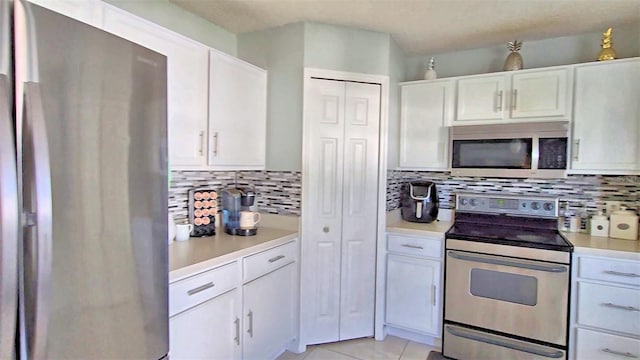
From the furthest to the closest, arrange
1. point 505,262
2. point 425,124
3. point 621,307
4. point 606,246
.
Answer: point 425,124
point 505,262
point 606,246
point 621,307

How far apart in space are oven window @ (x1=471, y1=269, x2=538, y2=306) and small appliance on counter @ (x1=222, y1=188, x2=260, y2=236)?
156cm

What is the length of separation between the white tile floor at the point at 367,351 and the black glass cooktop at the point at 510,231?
2.98ft

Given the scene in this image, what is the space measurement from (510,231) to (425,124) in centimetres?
105

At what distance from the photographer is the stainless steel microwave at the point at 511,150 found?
2.35 m

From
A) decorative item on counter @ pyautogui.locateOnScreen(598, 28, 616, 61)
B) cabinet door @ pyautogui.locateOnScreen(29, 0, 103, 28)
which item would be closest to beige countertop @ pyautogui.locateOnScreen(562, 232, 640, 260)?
decorative item on counter @ pyautogui.locateOnScreen(598, 28, 616, 61)

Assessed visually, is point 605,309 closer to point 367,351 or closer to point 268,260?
point 367,351

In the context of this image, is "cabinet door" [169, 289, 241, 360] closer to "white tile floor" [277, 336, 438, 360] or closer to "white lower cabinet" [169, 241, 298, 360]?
"white lower cabinet" [169, 241, 298, 360]

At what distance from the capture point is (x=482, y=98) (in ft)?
8.54

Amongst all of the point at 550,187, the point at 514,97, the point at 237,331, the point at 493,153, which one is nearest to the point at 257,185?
the point at 237,331

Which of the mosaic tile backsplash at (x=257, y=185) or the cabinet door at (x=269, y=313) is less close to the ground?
the mosaic tile backsplash at (x=257, y=185)

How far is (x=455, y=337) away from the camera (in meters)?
2.41

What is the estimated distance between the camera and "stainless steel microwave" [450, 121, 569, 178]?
Result: 235 centimetres

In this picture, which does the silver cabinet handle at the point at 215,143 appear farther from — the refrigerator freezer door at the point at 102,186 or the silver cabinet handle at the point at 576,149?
the silver cabinet handle at the point at 576,149

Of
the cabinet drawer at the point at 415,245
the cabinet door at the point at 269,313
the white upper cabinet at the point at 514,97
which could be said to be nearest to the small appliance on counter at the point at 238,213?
the cabinet door at the point at 269,313
